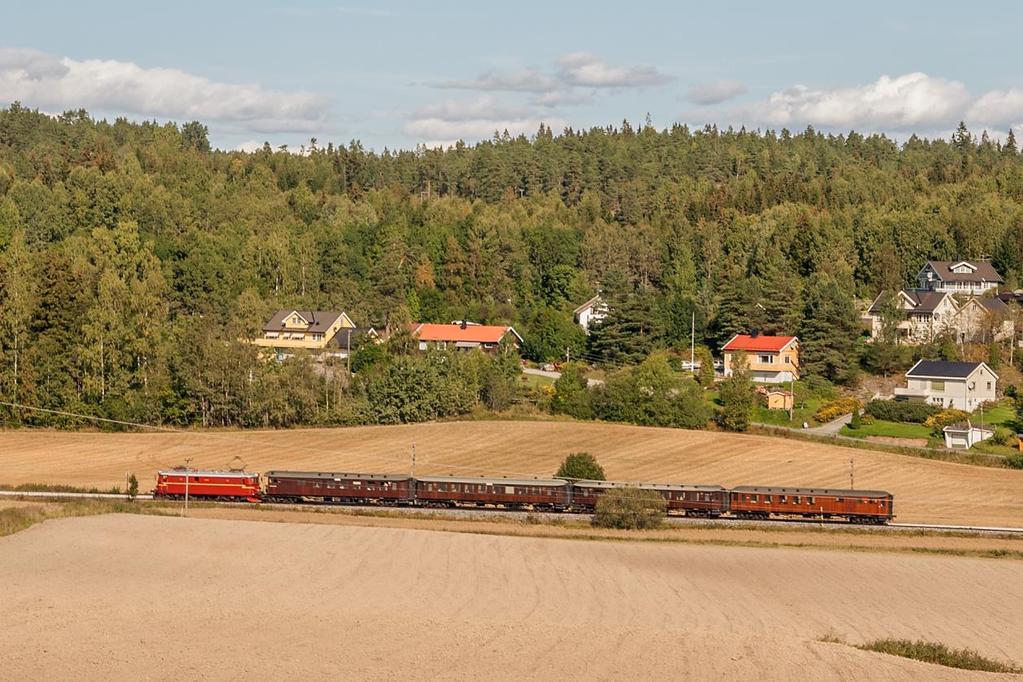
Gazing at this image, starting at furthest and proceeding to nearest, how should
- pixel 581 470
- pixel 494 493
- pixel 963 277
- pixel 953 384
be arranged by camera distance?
pixel 963 277, pixel 953 384, pixel 581 470, pixel 494 493

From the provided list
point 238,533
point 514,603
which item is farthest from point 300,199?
point 514,603

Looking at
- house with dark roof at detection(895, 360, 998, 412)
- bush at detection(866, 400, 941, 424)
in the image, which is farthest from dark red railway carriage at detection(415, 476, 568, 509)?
house with dark roof at detection(895, 360, 998, 412)

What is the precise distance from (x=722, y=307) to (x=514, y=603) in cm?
8010

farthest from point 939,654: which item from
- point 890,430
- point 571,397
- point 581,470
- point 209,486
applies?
point 571,397

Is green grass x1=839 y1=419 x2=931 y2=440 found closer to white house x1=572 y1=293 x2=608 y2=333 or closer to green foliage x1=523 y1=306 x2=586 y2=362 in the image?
green foliage x1=523 y1=306 x2=586 y2=362

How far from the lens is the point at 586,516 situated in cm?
6525

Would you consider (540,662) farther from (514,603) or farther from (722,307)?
(722,307)

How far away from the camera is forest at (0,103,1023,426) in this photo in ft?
316

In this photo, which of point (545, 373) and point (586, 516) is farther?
point (545, 373)

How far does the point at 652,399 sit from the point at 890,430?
16636mm

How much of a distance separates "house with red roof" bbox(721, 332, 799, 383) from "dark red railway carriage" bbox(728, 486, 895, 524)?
136 feet

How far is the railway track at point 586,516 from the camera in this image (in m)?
61.3

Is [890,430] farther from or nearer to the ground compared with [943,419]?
nearer to the ground

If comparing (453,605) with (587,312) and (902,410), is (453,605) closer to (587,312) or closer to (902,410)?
(902,410)
